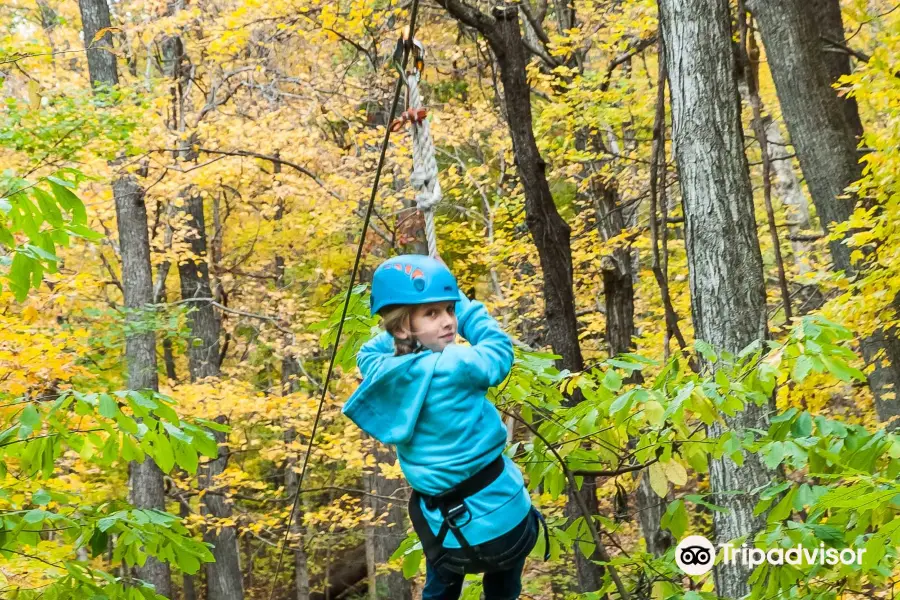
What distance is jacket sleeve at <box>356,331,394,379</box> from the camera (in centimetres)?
232

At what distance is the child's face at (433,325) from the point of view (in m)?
2.28

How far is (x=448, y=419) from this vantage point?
2242mm

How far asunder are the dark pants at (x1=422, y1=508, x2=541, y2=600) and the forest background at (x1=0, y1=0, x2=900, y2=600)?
44 centimetres

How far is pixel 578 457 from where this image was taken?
3410 mm

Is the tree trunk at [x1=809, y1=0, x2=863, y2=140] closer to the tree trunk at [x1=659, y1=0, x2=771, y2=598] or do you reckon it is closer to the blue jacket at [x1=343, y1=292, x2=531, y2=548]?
the tree trunk at [x1=659, y1=0, x2=771, y2=598]

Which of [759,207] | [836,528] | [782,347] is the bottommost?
[836,528]

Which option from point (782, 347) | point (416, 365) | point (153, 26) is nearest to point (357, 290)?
point (416, 365)

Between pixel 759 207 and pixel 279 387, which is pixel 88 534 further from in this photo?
pixel 759 207

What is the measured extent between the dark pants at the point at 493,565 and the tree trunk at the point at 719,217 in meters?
1.86

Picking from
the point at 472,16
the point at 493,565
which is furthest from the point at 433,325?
the point at 472,16

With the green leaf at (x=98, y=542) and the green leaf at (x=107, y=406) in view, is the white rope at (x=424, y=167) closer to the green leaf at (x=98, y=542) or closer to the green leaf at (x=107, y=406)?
the green leaf at (x=107, y=406)

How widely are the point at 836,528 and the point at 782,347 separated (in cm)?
60

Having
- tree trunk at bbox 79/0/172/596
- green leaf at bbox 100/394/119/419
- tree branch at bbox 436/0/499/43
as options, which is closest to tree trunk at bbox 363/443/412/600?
tree trunk at bbox 79/0/172/596

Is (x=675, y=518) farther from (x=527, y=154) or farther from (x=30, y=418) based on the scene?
(x=527, y=154)
